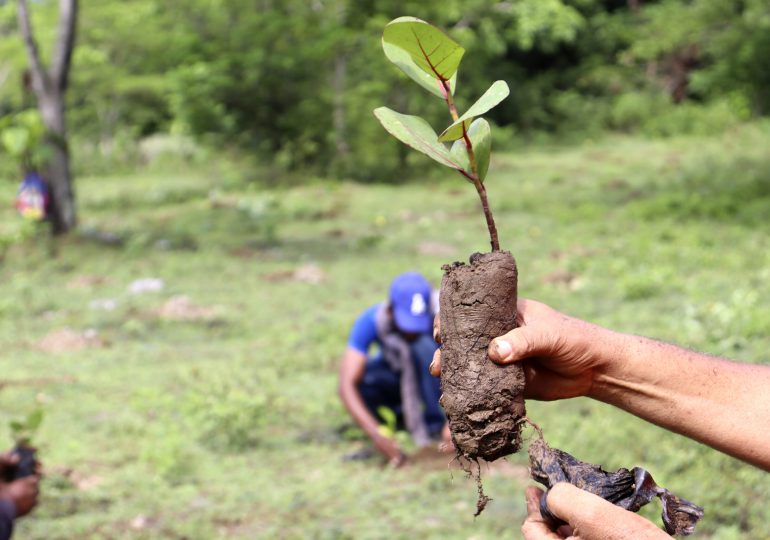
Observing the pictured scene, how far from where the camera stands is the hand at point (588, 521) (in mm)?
1433

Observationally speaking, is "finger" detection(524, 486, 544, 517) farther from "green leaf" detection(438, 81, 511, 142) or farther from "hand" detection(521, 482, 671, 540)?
"green leaf" detection(438, 81, 511, 142)

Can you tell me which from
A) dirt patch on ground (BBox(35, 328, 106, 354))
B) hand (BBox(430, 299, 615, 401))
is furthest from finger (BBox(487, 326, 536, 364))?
dirt patch on ground (BBox(35, 328, 106, 354))

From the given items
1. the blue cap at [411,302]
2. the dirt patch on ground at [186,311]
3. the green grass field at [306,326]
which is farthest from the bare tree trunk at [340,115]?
the blue cap at [411,302]

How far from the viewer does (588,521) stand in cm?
146

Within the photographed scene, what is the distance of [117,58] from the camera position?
684 inches

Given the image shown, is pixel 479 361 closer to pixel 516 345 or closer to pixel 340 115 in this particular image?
pixel 516 345

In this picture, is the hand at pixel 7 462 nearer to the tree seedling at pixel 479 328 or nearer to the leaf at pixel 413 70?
the tree seedling at pixel 479 328

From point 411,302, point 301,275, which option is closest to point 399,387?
point 411,302

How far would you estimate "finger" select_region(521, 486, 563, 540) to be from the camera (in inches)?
61.6

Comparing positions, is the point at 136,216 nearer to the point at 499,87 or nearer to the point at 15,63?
the point at 15,63

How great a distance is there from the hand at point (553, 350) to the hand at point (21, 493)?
2.05m

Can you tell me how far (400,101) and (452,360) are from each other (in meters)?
12.5

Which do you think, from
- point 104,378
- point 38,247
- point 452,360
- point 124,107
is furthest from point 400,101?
point 452,360

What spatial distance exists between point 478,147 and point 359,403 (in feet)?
9.87
